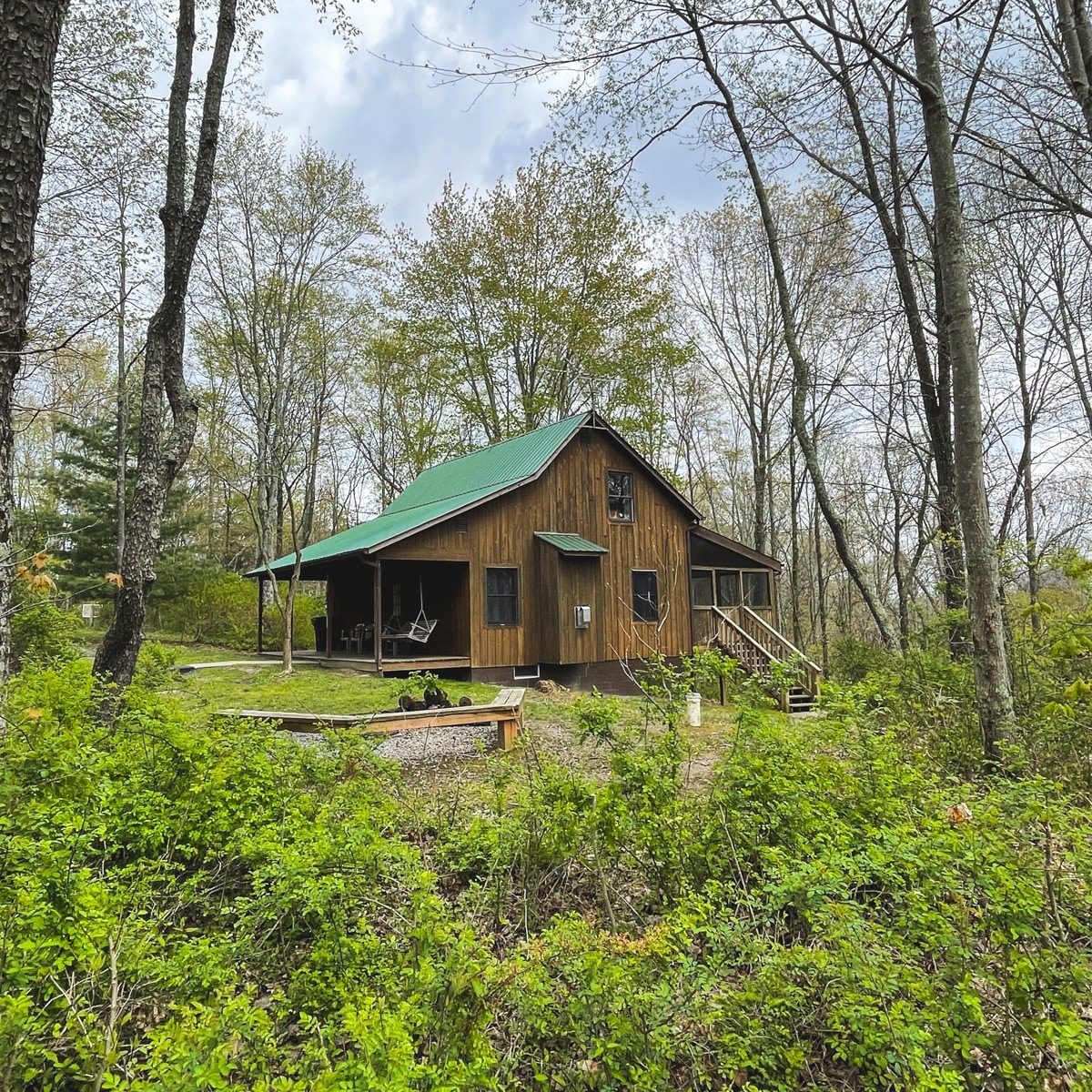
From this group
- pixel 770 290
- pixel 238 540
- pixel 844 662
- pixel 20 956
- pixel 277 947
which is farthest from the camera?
pixel 238 540

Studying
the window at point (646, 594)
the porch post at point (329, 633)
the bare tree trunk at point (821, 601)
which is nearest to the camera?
the bare tree trunk at point (821, 601)

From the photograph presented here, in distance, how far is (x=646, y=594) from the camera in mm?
16281

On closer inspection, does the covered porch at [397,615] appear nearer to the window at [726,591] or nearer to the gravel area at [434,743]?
the gravel area at [434,743]

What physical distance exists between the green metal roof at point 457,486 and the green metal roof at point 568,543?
18 cm

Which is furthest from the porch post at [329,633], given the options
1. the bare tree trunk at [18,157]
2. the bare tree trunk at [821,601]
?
the bare tree trunk at [18,157]

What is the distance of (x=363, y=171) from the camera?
50.9 ft

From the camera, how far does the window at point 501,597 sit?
14.5 metres

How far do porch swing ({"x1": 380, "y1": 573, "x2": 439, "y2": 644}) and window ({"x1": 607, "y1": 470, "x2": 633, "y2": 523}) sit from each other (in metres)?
4.98

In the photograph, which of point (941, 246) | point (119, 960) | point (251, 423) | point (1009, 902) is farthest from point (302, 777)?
point (251, 423)

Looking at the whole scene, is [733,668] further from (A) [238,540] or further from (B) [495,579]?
(A) [238,540]

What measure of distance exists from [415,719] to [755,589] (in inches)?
619

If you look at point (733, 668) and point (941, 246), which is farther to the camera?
point (941, 246)

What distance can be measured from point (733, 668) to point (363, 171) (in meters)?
15.9

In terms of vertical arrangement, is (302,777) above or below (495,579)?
below
